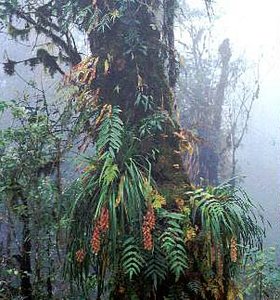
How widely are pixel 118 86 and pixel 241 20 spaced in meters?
27.5

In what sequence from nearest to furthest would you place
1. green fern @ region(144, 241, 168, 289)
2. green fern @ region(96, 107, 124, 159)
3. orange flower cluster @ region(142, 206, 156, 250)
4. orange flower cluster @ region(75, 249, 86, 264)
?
orange flower cluster @ region(142, 206, 156, 250), green fern @ region(144, 241, 168, 289), orange flower cluster @ region(75, 249, 86, 264), green fern @ region(96, 107, 124, 159)

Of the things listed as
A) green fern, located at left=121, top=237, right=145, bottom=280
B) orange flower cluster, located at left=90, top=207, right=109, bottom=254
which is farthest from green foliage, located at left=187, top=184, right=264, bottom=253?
orange flower cluster, located at left=90, top=207, right=109, bottom=254

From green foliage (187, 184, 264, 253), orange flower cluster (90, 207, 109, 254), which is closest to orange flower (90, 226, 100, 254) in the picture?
orange flower cluster (90, 207, 109, 254)

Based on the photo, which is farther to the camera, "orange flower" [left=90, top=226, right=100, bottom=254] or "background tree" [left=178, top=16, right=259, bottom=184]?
"background tree" [left=178, top=16, right=259, bottom=184]

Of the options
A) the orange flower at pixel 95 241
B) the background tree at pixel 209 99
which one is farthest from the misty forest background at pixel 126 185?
the background tree at pixel 209 99

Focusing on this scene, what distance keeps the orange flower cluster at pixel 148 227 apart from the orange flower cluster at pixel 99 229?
0.28 metres

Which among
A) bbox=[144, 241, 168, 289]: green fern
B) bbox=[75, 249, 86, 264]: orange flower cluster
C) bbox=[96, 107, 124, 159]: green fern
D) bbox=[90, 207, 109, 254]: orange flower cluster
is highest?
bbox=[96, 107, 124, 159]: green fern

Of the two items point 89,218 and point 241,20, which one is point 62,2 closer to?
point 89,218

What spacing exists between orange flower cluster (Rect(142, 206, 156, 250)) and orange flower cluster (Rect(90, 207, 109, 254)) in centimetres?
28

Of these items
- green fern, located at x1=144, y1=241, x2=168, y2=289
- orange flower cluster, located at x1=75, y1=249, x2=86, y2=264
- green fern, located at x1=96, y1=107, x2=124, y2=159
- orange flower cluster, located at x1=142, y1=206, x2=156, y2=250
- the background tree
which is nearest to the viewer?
orange flower cluster, located at x1=142, y1=206, x2=156, y2=250

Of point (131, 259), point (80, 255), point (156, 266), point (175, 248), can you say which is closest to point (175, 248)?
point (175, 248)

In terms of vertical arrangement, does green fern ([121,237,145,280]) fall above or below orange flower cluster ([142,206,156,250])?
below

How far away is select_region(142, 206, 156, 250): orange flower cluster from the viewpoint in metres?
3.45

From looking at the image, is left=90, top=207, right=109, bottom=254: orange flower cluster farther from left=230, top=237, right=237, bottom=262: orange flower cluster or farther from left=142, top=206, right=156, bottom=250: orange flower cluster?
left=230, top=237, right=237, bottom=262: orange flower cluster
